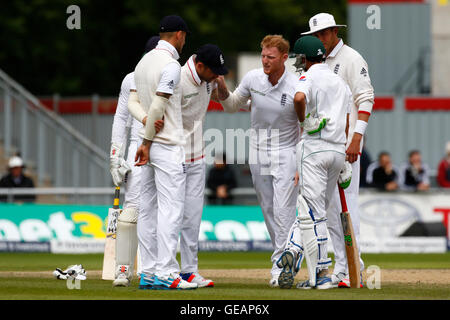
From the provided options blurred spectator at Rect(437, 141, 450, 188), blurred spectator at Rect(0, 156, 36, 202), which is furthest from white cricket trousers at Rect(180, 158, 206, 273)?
blurred spectator at Rect(437, 141, 450, 188)

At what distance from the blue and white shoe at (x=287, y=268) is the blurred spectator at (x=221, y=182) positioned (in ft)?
35.4

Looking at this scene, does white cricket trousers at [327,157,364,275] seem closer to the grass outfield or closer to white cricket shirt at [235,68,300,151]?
the grass outfield

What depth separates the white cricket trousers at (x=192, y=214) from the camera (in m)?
10.9

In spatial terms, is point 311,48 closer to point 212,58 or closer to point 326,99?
point 326,99

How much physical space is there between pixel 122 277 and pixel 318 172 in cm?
223

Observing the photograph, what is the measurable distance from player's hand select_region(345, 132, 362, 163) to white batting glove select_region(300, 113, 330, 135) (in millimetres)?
643

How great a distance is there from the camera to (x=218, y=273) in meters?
13.7

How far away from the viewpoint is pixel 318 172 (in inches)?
421

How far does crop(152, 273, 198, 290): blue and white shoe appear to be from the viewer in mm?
10414

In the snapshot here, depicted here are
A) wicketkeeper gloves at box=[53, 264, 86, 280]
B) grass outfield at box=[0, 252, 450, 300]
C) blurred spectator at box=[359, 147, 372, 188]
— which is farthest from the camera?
blurred spectator at box=[359, 147, 372, 188]

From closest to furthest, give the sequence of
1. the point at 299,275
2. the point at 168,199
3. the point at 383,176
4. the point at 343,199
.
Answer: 1. the point at 168,199
2. the point at 343,199
3. the point at 299,275
4. the point at 383,176

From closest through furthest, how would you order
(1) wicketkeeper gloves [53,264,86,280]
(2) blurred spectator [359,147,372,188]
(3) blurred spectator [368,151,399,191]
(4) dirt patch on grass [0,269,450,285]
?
1. (1) wicketkeeper gloves [53,264,86,280]
2. (4) dirt patch on grass [0,269,450,285]
3. (3) blurred spectator [368,151,399,191]
4. (2) blurred spectator [359,147,372,188]

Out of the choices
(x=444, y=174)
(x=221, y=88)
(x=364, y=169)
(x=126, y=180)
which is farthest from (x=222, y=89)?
(x=444, y=174)

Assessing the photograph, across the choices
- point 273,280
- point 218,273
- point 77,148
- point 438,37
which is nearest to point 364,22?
point 438,37
